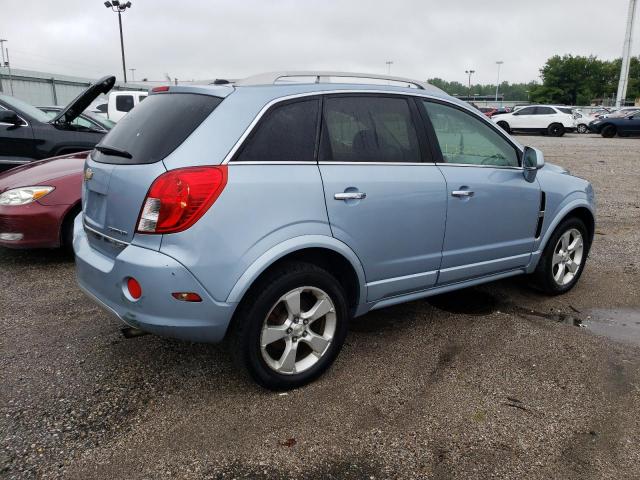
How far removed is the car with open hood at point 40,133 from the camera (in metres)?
6.94

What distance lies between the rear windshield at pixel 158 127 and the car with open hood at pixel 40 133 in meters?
4.13

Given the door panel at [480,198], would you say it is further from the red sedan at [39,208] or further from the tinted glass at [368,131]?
the red sedan at [39,208]

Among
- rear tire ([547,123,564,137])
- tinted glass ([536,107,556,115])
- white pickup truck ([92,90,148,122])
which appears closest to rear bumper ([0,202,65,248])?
white pickup truck ([92,90,148,122])

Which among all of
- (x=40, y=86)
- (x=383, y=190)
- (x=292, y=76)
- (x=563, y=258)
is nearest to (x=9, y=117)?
(x=292, y=76)

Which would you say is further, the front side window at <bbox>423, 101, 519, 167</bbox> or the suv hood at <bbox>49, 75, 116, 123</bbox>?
the suv hood at <bbox>49, 75, 116, 123</bbox>

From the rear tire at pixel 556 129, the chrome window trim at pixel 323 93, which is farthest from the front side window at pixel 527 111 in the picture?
the chrome window trim at pixel 323 93

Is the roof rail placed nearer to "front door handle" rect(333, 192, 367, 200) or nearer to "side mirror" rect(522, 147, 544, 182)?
"front door handle" rect(333, 192, 367, 200)

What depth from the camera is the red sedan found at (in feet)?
16.1

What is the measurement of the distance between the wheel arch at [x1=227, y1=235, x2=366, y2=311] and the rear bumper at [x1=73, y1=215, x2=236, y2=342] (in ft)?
0.52

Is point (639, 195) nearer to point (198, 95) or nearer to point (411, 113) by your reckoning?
point (411, 113)

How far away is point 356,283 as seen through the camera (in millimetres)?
3240

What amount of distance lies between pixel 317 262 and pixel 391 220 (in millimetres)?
534

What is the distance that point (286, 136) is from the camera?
294 centimetres

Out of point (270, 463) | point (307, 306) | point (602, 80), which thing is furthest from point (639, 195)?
point (602, 80)
